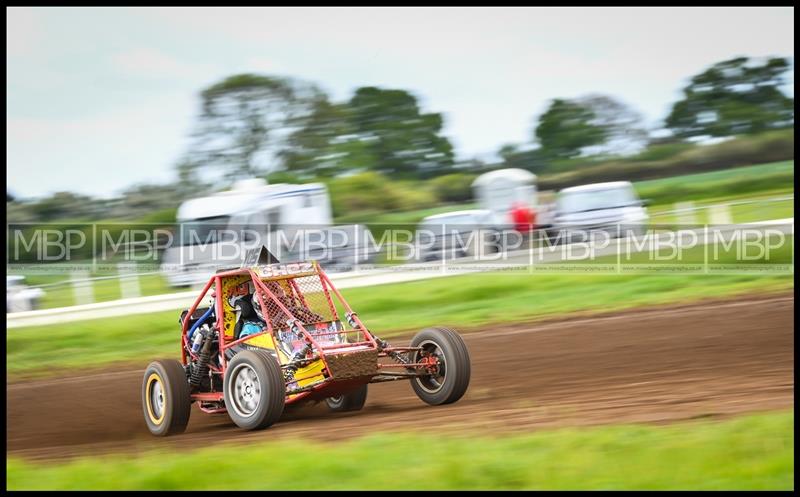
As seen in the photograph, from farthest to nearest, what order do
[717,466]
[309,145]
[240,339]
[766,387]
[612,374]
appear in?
[309,145]
[612,374]
[240,339]
[766,387]
[717,466]

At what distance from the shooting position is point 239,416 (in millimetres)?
8383

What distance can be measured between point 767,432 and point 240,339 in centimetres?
458

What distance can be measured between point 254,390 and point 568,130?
80.0 feet

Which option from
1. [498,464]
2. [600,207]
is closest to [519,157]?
[600,207]

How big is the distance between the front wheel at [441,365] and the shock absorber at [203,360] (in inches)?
73.6

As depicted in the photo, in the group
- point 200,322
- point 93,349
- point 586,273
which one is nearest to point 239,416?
point 200,322

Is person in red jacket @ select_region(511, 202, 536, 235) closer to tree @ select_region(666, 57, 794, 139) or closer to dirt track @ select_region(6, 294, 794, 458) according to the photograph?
dirt track @ select_region(6, 294, 794, 458)

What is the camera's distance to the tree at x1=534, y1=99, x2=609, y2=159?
102 ft

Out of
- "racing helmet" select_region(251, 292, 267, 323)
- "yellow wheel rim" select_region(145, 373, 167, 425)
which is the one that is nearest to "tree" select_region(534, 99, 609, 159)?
"racing helmet" select_region(251, 292, 267, 323)

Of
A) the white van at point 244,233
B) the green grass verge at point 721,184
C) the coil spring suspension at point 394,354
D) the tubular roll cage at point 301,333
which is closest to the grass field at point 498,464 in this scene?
the tubular roll cage at point 301,333

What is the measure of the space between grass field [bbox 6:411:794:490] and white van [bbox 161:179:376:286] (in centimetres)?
1287

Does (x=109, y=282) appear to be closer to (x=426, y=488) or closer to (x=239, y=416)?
(x=239, y=416)

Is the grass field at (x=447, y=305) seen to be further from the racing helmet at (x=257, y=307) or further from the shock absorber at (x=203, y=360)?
the racing helmet at (x=257, y=307)

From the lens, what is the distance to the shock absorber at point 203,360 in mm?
9320
